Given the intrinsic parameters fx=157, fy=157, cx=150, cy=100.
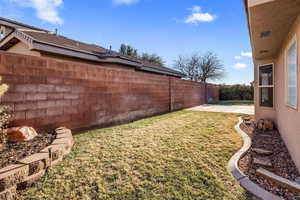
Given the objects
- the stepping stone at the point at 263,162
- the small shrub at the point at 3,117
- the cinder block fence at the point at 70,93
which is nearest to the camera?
the small shrub at the point at 3,117

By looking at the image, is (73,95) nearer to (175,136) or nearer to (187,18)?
(175,136)

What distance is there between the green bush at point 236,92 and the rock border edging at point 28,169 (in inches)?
783

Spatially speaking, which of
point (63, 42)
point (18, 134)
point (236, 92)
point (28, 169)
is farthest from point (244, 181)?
point (236, 92)

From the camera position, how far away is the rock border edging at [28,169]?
1.83 metres

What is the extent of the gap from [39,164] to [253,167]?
137 inches

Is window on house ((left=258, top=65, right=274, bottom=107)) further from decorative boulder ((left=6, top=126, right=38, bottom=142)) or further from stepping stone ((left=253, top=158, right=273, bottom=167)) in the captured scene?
decorative boulder ((left=6, top=126, right=38, bottom=142))

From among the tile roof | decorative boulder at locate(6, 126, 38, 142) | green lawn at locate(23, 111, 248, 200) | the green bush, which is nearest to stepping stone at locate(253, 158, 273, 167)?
green lawn at locate(23, 111, 248, 200)

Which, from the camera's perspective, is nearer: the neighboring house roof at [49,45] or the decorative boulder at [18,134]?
the decorative boulder at [18,134]

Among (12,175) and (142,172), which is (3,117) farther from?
(142,172)

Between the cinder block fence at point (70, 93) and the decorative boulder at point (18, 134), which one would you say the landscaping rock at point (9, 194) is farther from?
the cinder block fence at point (70, 93)

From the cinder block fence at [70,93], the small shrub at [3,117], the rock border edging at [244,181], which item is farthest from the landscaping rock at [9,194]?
the rock border edging at [244,181]

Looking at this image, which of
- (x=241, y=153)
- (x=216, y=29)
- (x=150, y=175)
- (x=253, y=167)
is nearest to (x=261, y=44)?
(x=241, y=153)

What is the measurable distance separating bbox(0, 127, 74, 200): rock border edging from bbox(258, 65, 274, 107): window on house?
6805 millimetres

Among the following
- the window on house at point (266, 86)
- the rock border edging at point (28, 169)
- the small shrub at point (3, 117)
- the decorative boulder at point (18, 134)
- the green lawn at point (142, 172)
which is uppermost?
the window on house at point (266, 86)
